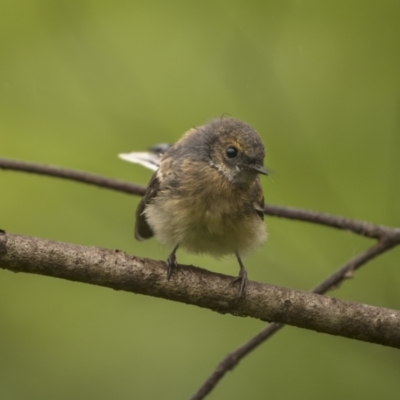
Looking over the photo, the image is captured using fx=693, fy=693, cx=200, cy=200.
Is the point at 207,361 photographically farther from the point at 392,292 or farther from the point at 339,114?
the point at 339,114

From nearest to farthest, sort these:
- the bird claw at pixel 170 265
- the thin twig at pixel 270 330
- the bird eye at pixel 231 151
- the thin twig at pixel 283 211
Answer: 1. the bird claw at pixel 170 265
2. the thin twig at pixel 270 330
3. the bird eye at pixel 231 151
4. the thin twig at pixel 283 211

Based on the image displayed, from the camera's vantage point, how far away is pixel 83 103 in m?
5.02

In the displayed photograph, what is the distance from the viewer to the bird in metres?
3.42

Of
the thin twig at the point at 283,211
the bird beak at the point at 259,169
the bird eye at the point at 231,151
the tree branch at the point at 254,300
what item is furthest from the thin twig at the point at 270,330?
the bird eye at the point at 231,151

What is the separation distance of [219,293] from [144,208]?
3.47 feet

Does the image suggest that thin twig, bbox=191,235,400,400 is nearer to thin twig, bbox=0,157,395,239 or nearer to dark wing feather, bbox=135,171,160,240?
thin twig, bbox=0,157,395,239

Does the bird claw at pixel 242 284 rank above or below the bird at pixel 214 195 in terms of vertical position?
below

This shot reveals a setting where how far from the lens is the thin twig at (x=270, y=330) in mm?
3138

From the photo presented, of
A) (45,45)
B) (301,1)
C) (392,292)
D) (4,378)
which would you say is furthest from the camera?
(45,45)

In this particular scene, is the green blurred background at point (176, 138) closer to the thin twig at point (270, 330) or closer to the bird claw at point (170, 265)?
the thin twig at point (270, 330)

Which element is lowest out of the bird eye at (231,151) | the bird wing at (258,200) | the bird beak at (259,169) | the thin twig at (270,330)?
the thin twig at (270,330)

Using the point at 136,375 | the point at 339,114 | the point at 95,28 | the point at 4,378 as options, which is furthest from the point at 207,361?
the point at 95,28

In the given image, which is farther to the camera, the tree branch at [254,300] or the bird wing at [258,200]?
the bird wing at [258,200]

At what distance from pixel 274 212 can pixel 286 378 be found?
126cm
